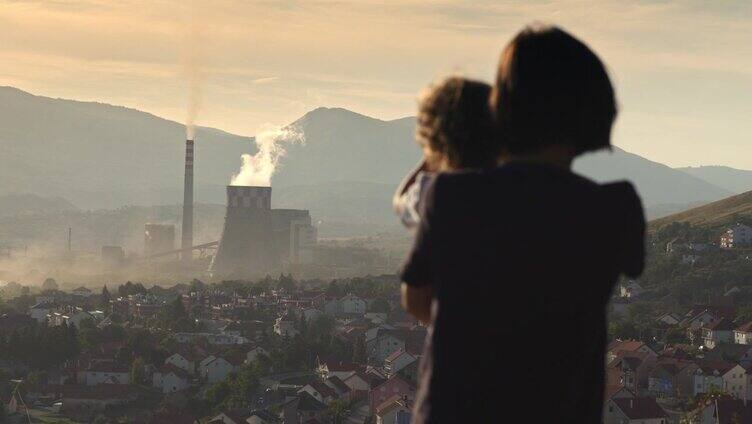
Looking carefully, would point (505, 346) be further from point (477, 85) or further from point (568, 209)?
point (477, 85)

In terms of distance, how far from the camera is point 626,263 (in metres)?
2.58

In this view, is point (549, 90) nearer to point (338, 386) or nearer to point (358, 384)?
point (338, 386)

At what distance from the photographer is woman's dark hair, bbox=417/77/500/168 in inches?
105

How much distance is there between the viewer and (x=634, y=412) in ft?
95.8

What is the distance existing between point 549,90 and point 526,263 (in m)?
0.30

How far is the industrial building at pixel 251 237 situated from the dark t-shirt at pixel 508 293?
3171 inches

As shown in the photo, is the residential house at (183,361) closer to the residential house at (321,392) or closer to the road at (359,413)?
the residential house at (321,392)

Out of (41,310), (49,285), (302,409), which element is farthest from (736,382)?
(49,285)

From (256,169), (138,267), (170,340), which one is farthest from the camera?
(256,169)

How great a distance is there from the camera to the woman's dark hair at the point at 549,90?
2539 millimetres

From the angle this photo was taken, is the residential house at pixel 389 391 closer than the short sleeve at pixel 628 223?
No

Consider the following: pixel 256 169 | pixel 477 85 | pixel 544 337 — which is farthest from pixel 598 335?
Result: pixel 256 169

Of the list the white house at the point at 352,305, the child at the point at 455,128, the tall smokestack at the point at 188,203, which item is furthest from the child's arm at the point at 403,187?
the tall smokestack at the point at 188,203

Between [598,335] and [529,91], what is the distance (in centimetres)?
43
